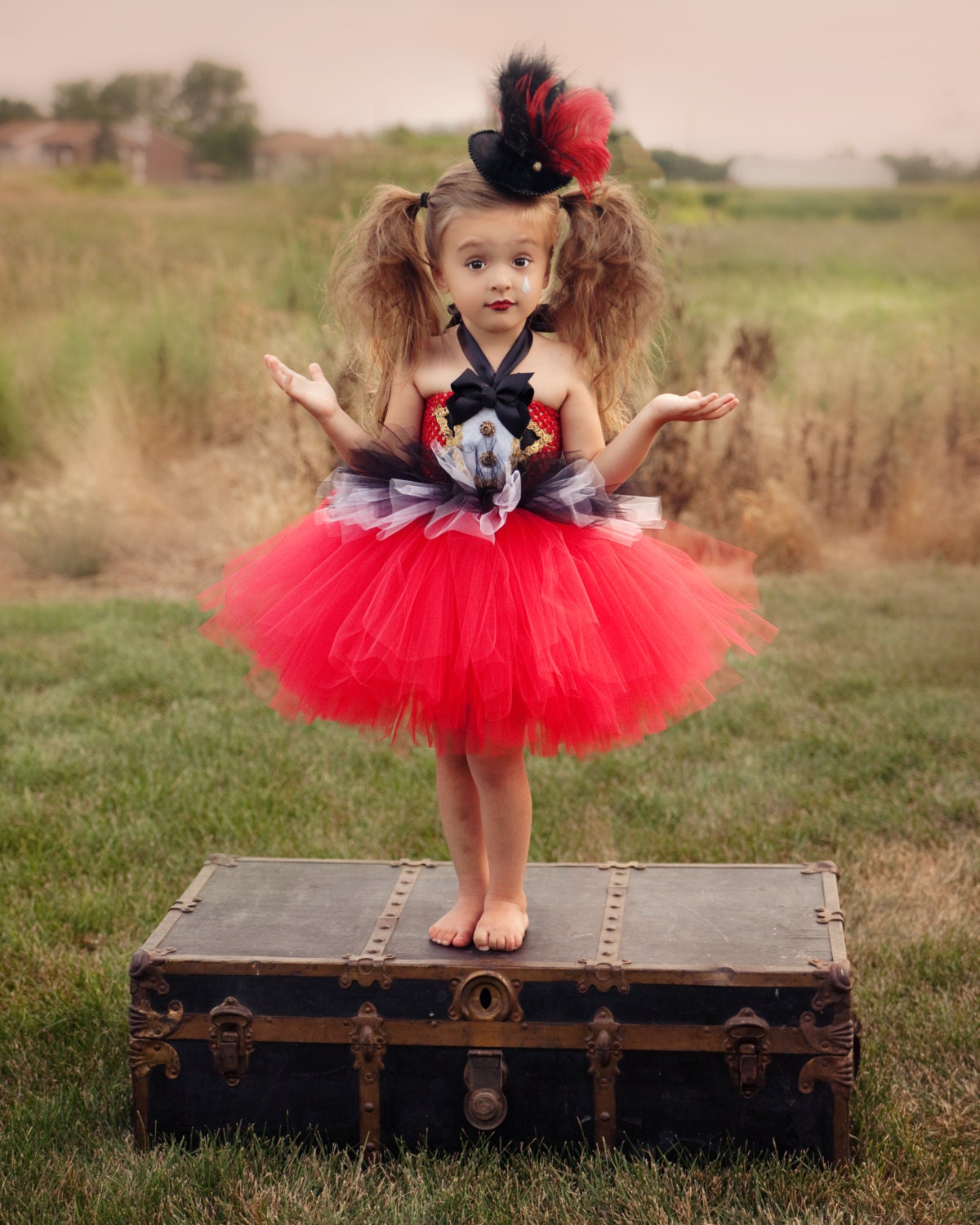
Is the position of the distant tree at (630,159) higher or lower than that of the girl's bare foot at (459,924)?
higher

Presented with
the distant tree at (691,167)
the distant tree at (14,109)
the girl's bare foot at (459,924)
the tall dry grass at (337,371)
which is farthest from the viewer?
the distant tree at (14,109)

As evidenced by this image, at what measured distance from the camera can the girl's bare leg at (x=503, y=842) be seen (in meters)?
2.88

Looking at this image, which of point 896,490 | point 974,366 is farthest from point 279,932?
point 974,366

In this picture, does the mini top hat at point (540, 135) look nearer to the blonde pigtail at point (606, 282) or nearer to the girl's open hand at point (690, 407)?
the blonde pigtail at point (606, 282)

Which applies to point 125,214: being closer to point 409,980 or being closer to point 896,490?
point 896,490

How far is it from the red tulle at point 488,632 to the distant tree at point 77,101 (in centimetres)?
1114

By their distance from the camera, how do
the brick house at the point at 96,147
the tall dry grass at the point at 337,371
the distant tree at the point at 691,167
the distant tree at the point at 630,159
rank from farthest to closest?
the brick house at the point at 96,147
the tall dry grass at the point at 337,371
the distant tree at the point at 691,167
the distant tree at the point at 630,159

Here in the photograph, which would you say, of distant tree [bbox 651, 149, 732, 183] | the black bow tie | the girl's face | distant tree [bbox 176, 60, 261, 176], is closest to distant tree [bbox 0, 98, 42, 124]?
distant tree [bbox 176, 60, 261, 176]

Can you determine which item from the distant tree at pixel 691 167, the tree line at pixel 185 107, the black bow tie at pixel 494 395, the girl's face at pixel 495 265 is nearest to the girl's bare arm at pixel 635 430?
the black bow tie at pixel 494 395

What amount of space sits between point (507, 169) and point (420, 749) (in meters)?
2.83

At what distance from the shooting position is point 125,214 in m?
13.0

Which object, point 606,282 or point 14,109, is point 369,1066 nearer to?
point 606,282

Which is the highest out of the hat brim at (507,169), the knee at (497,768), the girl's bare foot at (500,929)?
the hat brim at (507,169)

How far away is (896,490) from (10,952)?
6281 mm
